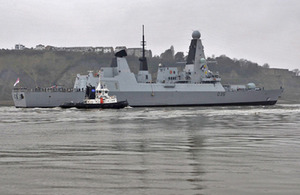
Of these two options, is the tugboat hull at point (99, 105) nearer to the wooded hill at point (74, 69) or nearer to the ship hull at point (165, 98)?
the ship hull at point (165, 98)

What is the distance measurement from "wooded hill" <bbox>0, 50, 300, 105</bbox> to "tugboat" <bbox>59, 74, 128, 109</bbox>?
64506 millimetres

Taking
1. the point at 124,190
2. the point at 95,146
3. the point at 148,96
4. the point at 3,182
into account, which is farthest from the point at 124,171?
the point at 148,96

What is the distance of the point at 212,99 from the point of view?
173ft

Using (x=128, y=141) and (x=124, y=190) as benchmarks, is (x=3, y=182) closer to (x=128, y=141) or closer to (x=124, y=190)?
(x=124, y=190)

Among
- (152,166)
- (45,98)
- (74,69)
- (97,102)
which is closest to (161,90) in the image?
(97,102)

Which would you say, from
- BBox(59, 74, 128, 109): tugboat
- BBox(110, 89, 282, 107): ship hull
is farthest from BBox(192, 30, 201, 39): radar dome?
BBox(59, 74, 128, 109): tugboat

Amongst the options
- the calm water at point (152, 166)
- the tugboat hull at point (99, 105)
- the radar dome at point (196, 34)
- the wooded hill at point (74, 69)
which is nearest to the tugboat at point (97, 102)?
the tugboat hull at point (99, 105)

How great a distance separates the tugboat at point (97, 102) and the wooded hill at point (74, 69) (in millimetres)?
64506

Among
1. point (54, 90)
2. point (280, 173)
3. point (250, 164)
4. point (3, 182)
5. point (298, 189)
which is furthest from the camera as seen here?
point (54, 90)

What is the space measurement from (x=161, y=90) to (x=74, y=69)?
72342 mm

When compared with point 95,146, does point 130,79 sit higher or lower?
higher

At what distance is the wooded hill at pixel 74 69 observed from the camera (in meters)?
112

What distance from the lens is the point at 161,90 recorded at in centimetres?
4972

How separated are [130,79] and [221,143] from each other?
3636cm
